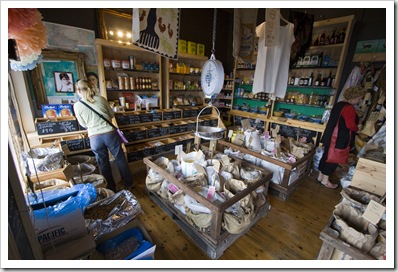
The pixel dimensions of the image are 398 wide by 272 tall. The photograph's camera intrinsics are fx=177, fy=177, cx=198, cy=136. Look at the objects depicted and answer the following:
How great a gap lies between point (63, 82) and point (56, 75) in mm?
116

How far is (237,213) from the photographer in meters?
1.65

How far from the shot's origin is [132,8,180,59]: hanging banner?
4.66 feet

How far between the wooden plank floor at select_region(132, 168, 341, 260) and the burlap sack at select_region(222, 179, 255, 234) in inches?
11.6

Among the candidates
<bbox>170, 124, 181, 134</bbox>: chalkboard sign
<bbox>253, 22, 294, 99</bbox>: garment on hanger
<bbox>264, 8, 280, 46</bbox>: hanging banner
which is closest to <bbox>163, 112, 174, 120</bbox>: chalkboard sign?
<bbox>170, 124, 181, 134</bbox>: chalkboard sign

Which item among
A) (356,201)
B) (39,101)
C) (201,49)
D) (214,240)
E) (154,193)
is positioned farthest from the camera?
(201,49)

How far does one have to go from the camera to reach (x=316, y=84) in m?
3.61

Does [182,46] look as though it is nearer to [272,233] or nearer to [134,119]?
[134,119]

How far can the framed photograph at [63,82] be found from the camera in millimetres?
2561

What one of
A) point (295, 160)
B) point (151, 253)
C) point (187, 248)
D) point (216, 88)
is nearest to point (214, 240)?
point (187, 248)

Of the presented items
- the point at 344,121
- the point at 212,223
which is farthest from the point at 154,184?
the point at 344,121

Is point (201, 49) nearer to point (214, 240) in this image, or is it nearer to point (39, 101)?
point (39, 101)

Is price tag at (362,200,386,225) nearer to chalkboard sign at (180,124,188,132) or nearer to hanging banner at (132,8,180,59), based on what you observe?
hanging banner at (132,8,180,59)

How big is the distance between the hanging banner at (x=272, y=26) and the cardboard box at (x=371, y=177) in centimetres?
153

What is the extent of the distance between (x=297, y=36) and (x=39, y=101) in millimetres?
3784
